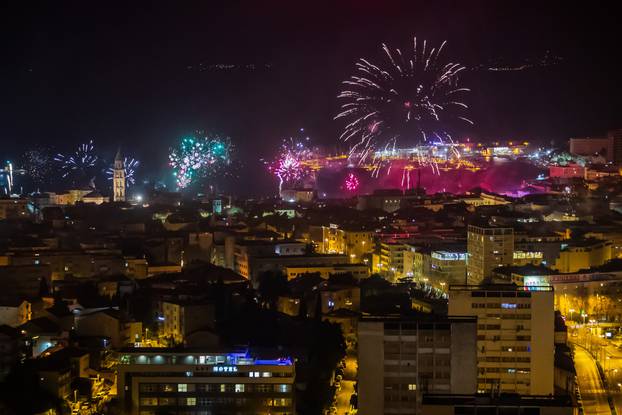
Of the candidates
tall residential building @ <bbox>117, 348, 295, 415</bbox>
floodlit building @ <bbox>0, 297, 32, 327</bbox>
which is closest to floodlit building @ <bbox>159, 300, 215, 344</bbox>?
floodlit building @ <bbox>0, 297, 32, 327</bbox>

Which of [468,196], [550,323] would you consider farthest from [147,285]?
[468,196]

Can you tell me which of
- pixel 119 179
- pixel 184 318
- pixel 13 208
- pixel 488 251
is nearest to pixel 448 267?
pixel 488 251

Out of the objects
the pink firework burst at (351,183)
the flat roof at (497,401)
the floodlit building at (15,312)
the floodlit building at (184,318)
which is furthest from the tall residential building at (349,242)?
the flat roof at (497,401)

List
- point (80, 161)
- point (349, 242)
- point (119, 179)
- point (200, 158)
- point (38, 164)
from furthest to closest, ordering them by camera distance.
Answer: point (80, 161)
point (38, 164)
point (119, 179)
point (200, 158)
point (349, 242)

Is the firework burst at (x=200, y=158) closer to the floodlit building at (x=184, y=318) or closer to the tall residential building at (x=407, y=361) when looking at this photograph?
the floodlit building at (x=184, y=318)

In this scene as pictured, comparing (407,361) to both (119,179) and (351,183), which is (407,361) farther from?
(351,183)
